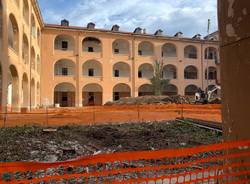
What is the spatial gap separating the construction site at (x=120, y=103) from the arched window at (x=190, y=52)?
0.17 m

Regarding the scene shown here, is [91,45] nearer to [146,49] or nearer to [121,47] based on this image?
[121,47]

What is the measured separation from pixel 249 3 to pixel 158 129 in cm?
1254

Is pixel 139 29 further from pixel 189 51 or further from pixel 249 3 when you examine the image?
pixel 249 3

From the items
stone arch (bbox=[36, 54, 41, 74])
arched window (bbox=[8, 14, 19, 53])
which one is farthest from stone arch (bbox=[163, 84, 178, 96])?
arched window (bbox=[8, 14, 19, 53])

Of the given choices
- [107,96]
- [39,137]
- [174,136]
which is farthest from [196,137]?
[107,96]

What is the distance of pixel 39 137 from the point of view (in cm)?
1295

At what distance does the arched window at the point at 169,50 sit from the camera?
2167 inches

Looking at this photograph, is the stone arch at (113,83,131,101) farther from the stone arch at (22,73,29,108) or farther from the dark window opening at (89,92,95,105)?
the stone arch at (22,73,29,108)

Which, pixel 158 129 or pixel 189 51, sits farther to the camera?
pixel 189 51

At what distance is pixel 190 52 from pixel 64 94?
22.1 meters

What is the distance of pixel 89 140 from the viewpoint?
1305 centimetres

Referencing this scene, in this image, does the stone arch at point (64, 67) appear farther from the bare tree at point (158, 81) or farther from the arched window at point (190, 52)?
the arched window at point (190, 52)

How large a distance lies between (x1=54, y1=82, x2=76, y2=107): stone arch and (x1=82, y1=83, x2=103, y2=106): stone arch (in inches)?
→ 72.9

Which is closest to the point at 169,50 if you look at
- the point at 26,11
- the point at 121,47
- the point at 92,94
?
the point at 121,47
